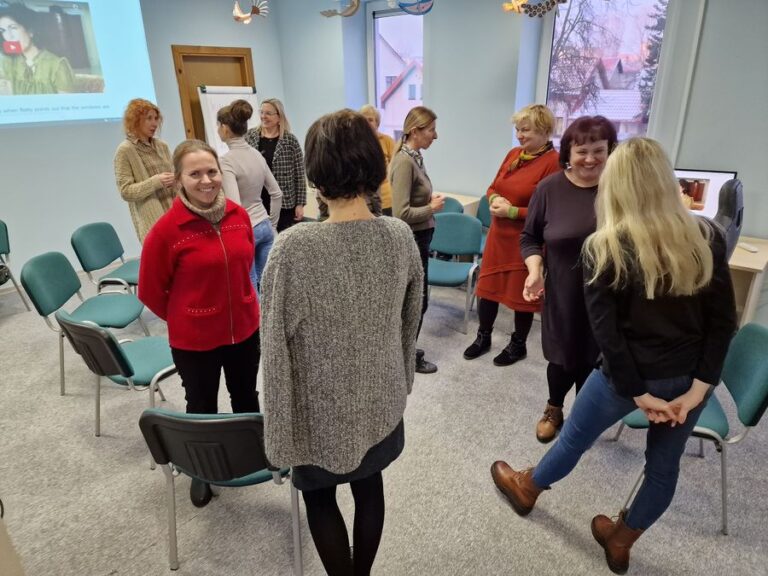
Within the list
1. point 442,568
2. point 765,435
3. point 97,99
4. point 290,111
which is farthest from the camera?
point 290,111

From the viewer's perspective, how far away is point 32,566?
1.67 metres

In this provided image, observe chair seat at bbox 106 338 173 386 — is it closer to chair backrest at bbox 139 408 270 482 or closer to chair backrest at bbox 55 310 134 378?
chair backrest at bbox 55 310 134 378

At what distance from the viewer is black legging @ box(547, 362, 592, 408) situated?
2090mm

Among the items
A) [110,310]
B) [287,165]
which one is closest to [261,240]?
[287,165]

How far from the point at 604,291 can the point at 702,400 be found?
0.42m

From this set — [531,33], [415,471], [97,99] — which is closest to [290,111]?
[97,99]

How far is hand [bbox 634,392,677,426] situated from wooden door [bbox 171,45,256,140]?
5.01 metres

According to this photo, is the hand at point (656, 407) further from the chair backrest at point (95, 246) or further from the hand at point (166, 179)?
the chair backrest at point (95, 246)

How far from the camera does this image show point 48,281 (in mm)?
2465

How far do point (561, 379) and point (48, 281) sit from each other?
262 cm

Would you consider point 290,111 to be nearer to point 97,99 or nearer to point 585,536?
point 97,99

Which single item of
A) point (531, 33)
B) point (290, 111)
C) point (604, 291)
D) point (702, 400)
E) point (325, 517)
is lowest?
point (325, 517)

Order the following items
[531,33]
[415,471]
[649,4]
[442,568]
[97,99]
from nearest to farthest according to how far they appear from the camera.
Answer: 1. [442,568]
2. [415,471]
3. [649,4]
4. [531,33]
5. [97,99]

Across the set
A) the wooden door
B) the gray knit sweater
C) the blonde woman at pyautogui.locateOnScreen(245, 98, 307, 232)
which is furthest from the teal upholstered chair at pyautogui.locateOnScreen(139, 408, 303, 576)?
the wooden door
